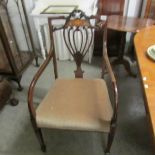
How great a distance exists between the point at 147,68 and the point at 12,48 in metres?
1.39

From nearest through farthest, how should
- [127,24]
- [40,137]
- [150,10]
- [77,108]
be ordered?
1. [77,108]
2. [40,137]
3. [127,24]
4. [150,10]

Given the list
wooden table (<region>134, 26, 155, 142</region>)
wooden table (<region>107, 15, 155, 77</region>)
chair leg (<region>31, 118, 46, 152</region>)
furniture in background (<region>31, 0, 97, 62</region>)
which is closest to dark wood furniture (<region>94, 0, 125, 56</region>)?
furniture in background (<region>31, 0, 97, 62</region>)

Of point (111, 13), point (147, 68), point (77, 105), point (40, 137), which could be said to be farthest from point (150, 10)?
point (40, 137)

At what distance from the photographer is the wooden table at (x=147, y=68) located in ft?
2.72

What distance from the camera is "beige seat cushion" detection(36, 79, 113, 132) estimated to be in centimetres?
110

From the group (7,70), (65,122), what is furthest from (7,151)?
(7,70)

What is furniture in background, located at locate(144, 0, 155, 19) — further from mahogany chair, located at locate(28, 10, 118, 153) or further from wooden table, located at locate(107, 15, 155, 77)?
mahogany chair, located at locate(28, 10, 118, 153)

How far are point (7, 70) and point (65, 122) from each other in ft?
3.47

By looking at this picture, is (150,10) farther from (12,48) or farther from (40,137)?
(40,137)

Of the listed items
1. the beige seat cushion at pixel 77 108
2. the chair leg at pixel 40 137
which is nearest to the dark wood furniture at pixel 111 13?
the beige seat cushion at pixel 77 108

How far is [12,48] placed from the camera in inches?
75.5

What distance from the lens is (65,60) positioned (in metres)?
2.43

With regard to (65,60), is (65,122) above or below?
above

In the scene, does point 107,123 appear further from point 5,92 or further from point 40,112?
point 5,92
